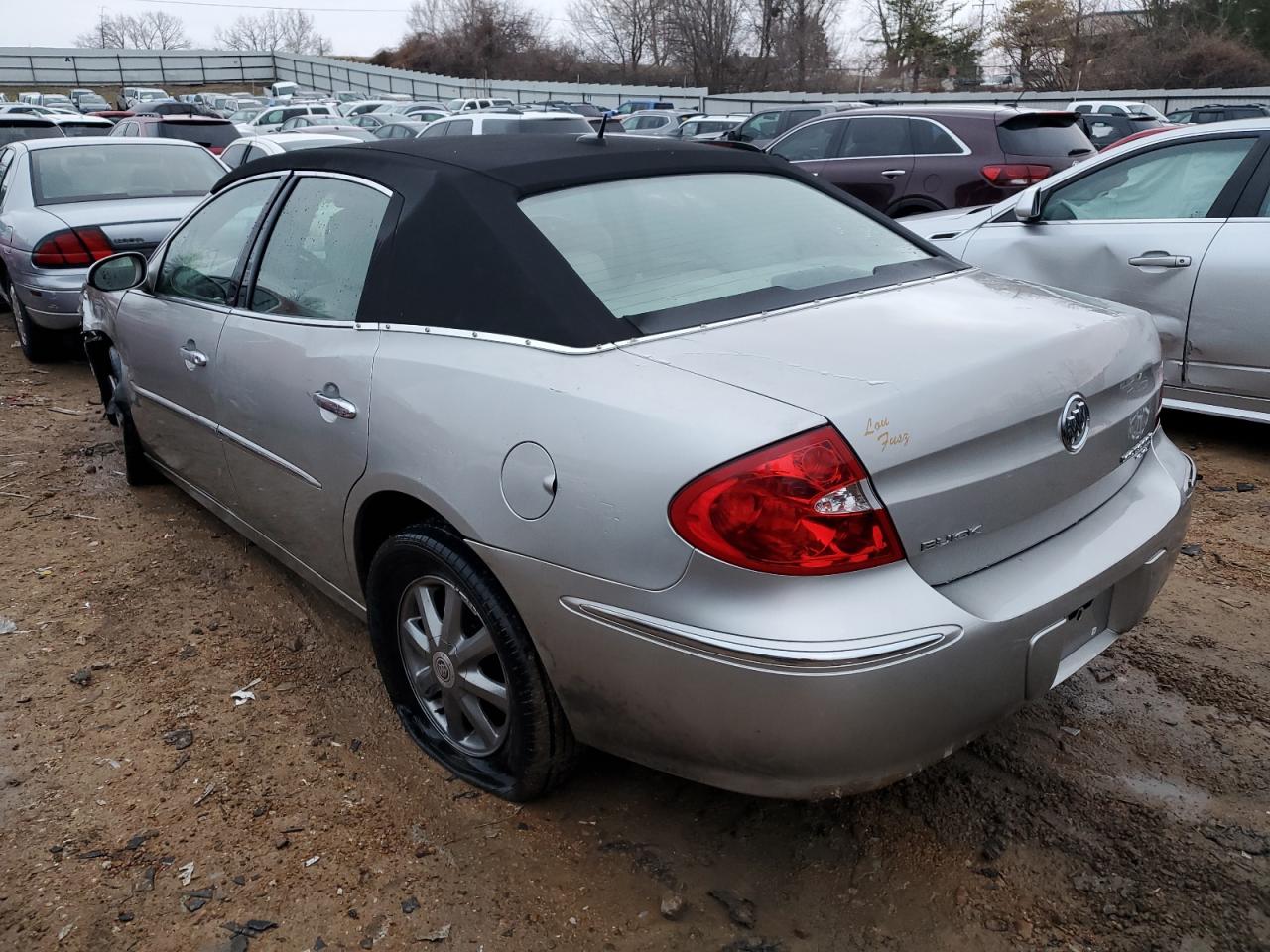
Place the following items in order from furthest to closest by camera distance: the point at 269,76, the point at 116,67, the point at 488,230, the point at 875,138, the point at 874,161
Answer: the point at 269,76 → the point at 116,67 → the point at 875,138 → the point at 874,161 → the point at 488,230

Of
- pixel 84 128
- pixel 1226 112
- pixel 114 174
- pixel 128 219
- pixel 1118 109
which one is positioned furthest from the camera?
pixel 1118 109

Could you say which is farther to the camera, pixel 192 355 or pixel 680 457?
pixel 192 355

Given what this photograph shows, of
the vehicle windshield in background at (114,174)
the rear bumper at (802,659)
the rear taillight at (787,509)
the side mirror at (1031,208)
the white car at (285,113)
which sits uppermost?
the white car at (285,113)

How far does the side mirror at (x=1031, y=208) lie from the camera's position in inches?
215

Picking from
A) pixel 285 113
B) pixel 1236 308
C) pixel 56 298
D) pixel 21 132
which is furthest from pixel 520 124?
pixel 285 113

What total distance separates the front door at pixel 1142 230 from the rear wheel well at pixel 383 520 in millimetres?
3913

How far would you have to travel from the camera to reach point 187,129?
13.6m

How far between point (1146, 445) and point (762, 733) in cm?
146

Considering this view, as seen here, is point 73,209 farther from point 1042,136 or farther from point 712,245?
point 1042,136

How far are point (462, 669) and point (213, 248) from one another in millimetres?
2057

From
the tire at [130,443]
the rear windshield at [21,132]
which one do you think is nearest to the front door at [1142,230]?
the tire at [130,443]

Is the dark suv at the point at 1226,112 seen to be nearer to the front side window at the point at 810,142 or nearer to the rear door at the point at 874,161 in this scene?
the front side window at the point at 810,142

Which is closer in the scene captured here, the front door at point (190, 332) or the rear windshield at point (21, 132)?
the front door at point (190, 332)

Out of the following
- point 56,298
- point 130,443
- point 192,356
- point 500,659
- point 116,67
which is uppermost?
point 116,67
